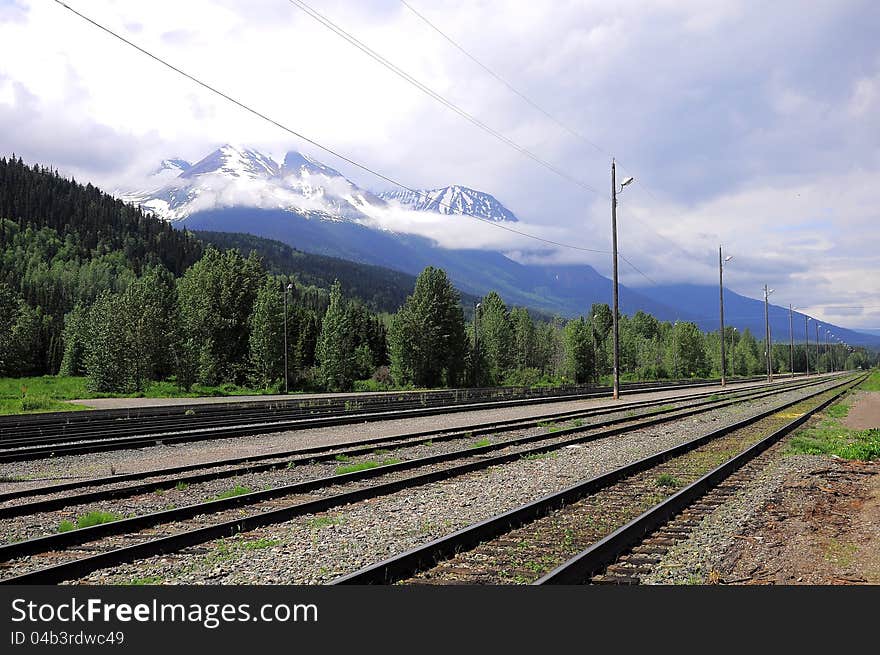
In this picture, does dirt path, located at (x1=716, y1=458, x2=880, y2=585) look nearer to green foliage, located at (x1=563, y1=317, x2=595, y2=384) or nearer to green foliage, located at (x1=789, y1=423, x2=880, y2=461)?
green foliage, located at (x1=789, y1=423, x2=880, y2=461)

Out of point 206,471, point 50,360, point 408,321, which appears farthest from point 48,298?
point 206,471

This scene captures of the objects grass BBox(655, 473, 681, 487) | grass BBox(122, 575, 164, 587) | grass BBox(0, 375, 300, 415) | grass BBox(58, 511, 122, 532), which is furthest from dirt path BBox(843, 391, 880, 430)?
grass BBox(0, 375, 300, 415)

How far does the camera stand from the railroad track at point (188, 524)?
736 cm

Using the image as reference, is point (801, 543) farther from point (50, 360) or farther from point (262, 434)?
point (50, 360)

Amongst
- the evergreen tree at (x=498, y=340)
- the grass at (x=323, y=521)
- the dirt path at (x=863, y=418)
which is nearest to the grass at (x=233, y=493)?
the grass at (x=323, y=521)

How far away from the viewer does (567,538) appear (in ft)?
27.6

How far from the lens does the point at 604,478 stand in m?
12.4

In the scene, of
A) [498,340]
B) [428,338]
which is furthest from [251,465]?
[498,340]

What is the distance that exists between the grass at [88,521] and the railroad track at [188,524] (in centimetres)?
48

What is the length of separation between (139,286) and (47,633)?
68156 mm

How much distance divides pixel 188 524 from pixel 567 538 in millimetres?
5178

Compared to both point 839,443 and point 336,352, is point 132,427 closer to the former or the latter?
point 839,443

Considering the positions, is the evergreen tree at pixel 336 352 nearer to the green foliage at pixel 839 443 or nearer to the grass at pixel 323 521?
the green foliage at pixel 839 443

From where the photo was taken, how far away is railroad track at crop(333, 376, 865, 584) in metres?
6.80
